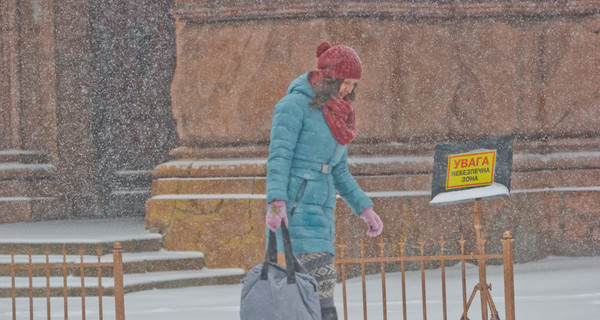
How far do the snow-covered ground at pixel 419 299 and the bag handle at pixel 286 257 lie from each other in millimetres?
2645

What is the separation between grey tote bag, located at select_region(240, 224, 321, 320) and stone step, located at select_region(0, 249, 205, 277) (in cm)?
442

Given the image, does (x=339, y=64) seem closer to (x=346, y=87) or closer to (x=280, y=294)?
(x=346, y=87)

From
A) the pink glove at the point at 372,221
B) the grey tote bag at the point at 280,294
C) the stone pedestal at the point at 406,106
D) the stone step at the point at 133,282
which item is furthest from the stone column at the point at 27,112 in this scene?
the grey tote bag at the point at 280,294

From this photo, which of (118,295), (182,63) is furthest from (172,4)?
(118,295)

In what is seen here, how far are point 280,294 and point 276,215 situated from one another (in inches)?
15.8

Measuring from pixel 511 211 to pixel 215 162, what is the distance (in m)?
2.83

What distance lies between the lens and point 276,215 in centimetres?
444

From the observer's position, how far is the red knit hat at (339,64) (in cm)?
473

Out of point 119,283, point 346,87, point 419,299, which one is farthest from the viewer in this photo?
point 419,299

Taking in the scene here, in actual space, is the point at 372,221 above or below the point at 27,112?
below

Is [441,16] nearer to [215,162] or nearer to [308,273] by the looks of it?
[215,162]

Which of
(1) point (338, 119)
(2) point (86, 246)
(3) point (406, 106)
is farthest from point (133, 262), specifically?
(1) point (338, 119)

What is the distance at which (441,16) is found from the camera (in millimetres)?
9094

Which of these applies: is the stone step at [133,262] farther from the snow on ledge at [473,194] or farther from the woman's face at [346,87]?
the woman's face at [346,87]
